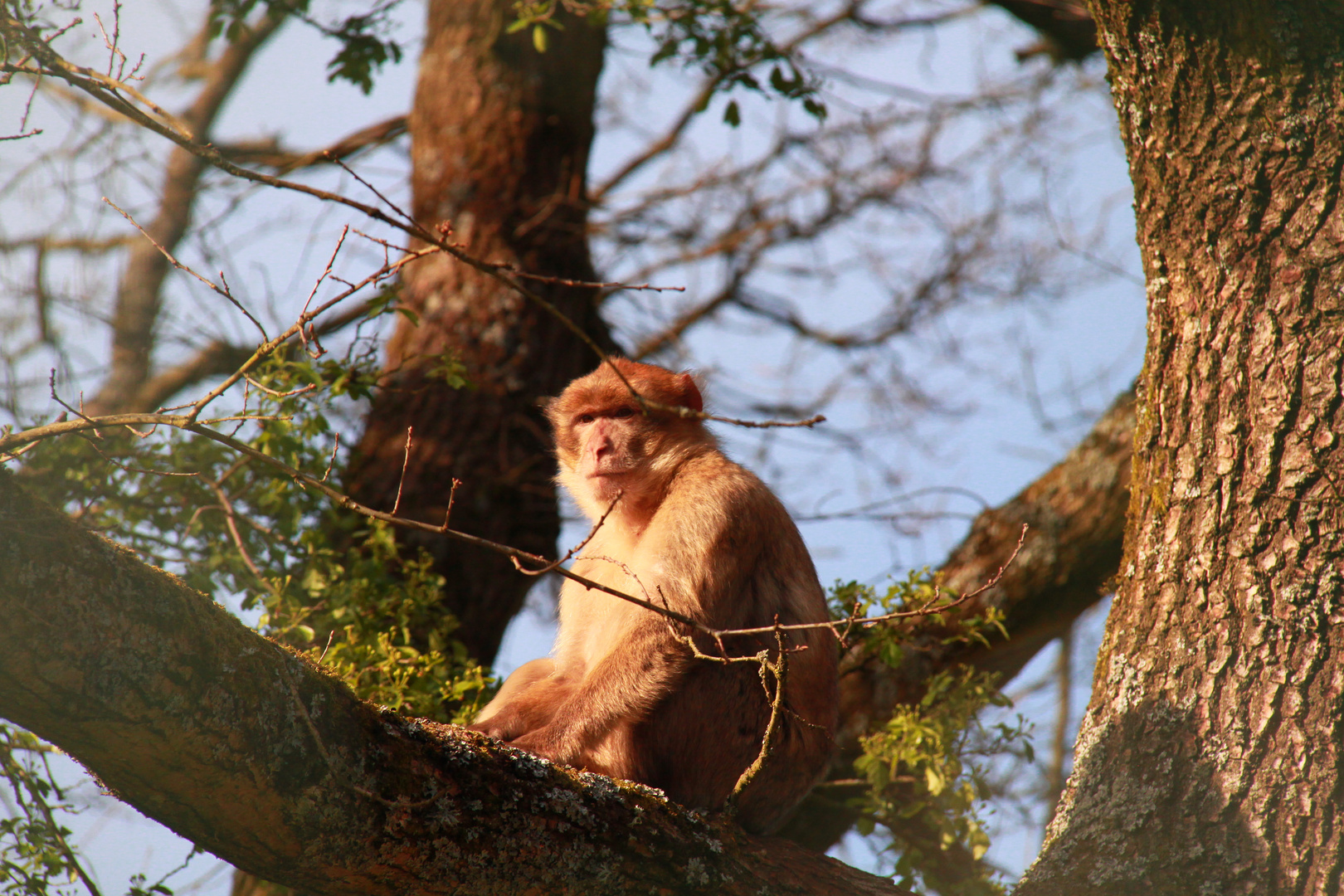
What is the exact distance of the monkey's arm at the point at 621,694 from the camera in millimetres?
3367

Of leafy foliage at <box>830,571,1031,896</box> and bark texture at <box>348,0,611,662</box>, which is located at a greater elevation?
bark texture at <box>348,0,611,662</box>

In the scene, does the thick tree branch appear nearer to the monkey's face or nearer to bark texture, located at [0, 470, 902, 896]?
the monkey's face

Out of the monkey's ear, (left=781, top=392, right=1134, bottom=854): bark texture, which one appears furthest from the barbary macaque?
(left=781, top=392, right=1134, bottom=854): bark texture

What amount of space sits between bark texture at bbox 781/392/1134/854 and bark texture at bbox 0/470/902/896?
2321 millimetres

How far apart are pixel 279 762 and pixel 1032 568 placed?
4175 millimetres

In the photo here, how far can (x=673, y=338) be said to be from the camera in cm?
728

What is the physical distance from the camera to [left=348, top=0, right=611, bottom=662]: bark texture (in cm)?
545

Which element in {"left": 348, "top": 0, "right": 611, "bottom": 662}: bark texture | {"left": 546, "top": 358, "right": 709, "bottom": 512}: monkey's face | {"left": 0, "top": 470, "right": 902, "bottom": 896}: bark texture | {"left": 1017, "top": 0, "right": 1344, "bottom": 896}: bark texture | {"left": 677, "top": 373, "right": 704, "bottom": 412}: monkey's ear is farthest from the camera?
{"left": 348, "top": 0, "right": 611, "bottom": 662}: bark texture

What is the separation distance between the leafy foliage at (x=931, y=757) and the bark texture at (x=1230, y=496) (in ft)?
2.79

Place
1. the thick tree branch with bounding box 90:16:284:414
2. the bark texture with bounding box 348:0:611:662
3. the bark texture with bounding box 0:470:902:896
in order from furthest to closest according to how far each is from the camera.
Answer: the thick tree branch with bounding box 90:16:284:414 < the bark texture with bounding box 348:0:611:662 < the bark texture with bounding box 0:470:902:896

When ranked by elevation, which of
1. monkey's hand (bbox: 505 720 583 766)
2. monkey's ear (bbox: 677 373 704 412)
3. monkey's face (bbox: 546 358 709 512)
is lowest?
monkey's hand (bbox: 505 720 583 766)

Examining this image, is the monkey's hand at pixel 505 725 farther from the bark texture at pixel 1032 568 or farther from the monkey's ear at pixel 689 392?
the bark texture at pixel 1032 568

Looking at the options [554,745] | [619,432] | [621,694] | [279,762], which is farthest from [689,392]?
[279,762]

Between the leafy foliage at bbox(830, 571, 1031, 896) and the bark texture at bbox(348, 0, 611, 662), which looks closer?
the leafy foliage at bbox(830, 571, 1031, 896)
